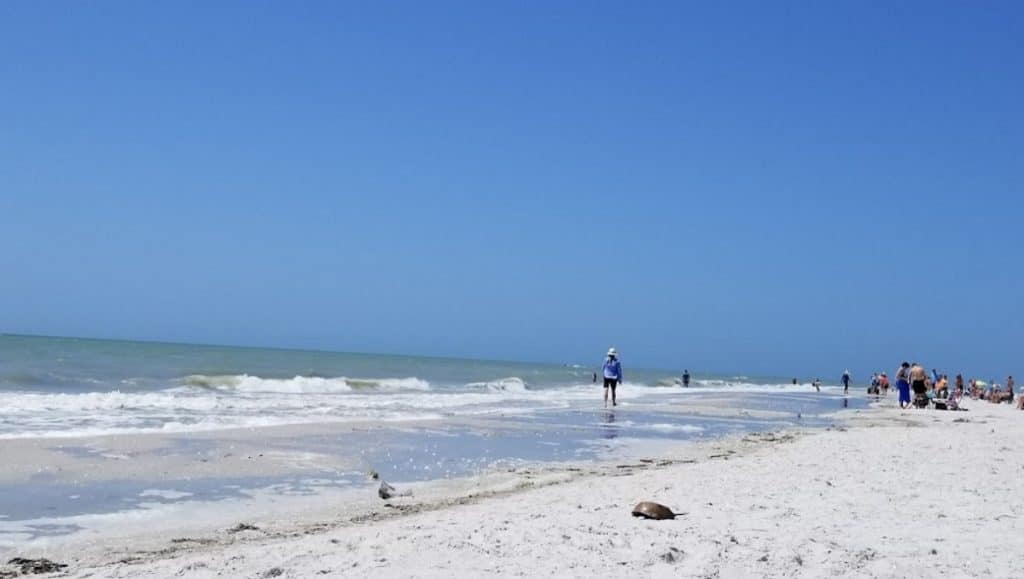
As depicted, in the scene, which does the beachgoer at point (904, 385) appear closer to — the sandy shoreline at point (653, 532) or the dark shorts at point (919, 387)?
the dark shorts at point (919, 387)

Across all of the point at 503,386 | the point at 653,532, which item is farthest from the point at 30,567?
the point at 503,386

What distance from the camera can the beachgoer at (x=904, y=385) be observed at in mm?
28572

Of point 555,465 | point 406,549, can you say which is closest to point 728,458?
point 555,465

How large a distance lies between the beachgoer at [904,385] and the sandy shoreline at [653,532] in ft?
64.8

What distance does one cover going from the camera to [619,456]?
1252cm

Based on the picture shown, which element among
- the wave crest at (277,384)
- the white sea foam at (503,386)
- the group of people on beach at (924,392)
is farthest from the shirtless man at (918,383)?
the wave crest at (277,384)

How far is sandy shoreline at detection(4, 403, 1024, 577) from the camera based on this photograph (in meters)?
5.31

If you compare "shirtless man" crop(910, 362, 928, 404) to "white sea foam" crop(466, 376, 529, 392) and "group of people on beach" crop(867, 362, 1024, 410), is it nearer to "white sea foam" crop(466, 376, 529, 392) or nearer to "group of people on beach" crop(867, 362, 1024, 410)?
"group of people on beach" crop(867, 362, 1024, 410)

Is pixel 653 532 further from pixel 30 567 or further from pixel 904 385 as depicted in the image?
pixel 904 385

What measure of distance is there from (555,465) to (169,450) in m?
5.23

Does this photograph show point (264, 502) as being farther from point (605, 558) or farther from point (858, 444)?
point (858, 444)

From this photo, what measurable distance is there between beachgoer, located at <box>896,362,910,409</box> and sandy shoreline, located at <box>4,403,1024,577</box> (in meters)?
19.8

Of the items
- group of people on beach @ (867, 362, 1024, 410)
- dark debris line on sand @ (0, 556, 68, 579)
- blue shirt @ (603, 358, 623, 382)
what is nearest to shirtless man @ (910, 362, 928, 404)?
group of people on beach @ (867, 362, 1024, 410)

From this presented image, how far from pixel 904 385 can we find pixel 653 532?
26.3 meters
